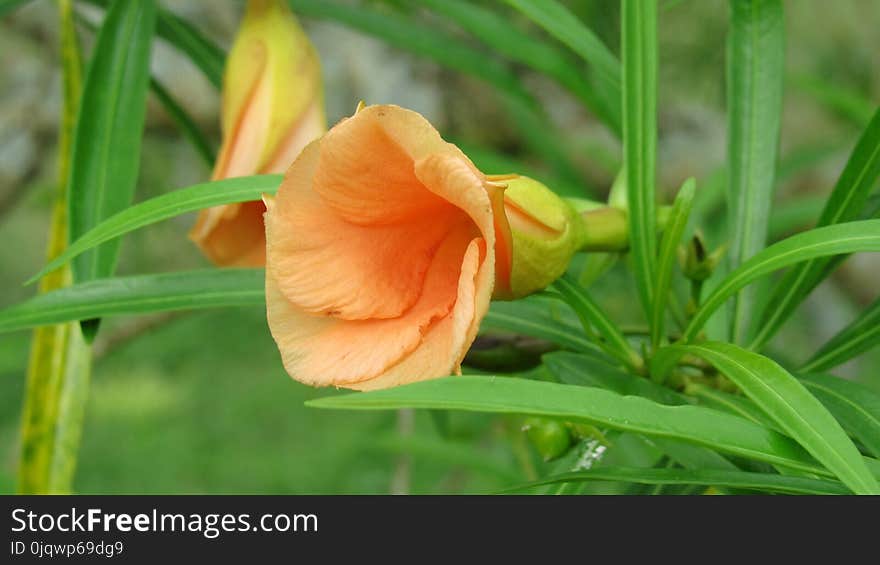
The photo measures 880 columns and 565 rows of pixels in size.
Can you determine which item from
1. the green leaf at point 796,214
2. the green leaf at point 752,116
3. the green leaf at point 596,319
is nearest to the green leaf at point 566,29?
the green leaf at point 752,116

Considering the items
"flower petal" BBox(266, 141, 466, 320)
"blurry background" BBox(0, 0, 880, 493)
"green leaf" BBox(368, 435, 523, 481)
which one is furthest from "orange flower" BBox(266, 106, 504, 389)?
"green leaf" BBox(368, 435, 523, 481)

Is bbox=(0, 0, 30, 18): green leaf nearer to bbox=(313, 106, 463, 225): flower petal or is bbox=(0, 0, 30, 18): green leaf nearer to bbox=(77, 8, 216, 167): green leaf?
bbox=(77, 8, 216, 167): green leaf

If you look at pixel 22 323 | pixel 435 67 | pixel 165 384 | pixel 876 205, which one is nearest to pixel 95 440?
pixel 165 384

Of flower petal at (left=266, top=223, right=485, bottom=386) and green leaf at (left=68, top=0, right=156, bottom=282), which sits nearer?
flower petal at (left=266, top=223, right=485, bottom=386)

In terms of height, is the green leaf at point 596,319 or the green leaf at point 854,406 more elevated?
the green leaf at point 596,319

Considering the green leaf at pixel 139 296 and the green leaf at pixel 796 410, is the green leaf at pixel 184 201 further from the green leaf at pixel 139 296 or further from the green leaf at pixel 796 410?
the green leaf at pixel 796 410

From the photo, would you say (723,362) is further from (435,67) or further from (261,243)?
(435,67)
